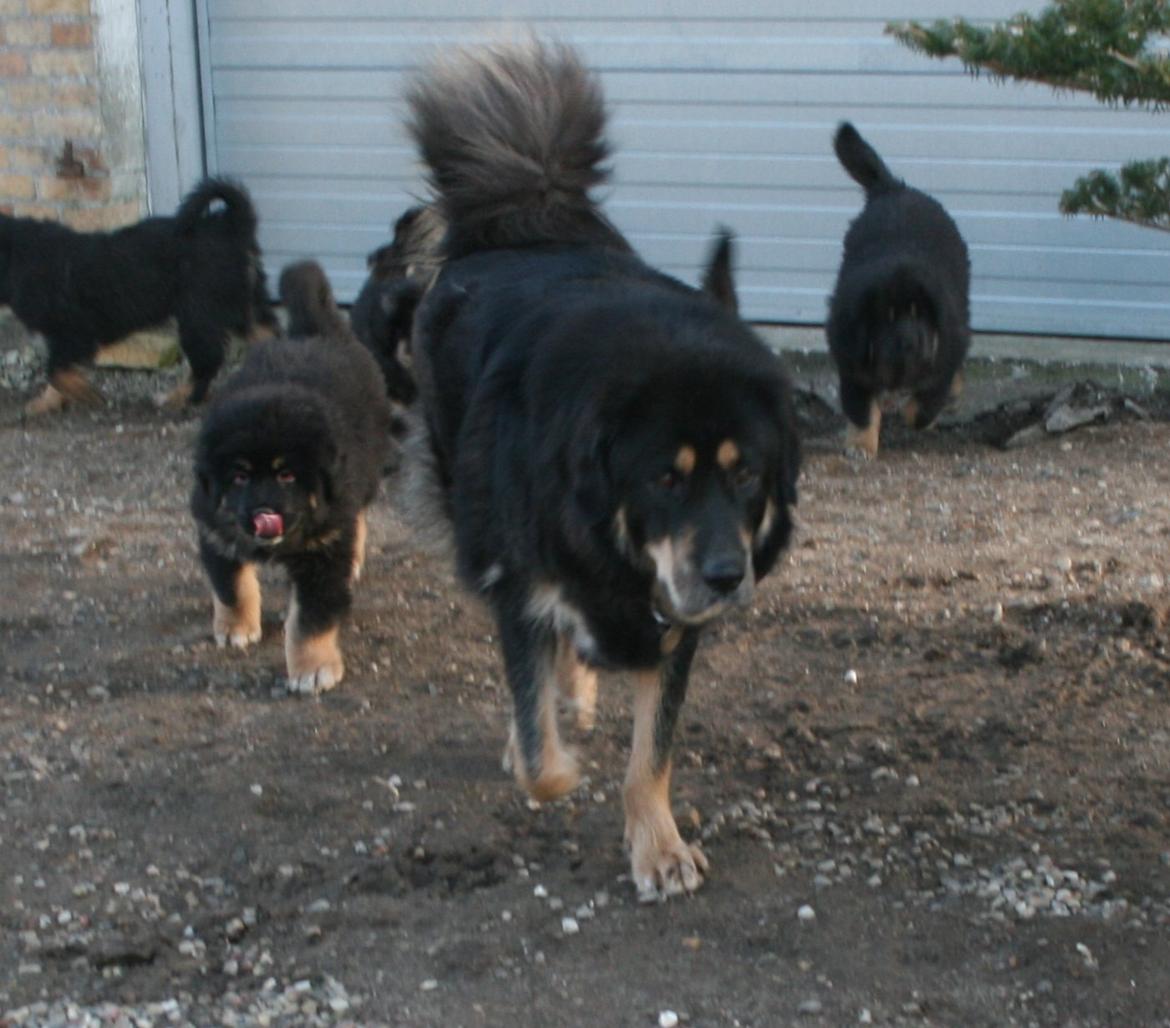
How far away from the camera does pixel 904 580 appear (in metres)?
5.91

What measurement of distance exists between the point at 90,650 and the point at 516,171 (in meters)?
2.17

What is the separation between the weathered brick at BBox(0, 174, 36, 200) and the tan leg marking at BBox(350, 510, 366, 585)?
4492 mm

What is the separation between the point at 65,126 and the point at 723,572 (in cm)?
732

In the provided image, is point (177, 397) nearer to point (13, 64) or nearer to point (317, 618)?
point (13, 64)

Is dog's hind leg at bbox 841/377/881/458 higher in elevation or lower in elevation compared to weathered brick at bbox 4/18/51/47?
lower

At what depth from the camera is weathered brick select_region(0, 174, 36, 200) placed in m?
9.60

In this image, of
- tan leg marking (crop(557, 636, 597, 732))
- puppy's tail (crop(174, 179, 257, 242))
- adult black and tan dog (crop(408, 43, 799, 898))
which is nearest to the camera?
adult black and tan dog (crop(408, 43, 799, 898))

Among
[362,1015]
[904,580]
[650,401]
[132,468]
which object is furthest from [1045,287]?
[362,1015]

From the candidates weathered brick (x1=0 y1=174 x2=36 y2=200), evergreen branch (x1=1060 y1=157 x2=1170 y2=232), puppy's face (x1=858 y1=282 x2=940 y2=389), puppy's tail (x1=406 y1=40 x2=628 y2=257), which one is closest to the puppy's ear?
puppy's tail (x1=406 y1=40 x2=628 y2=257)

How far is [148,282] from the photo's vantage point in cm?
878

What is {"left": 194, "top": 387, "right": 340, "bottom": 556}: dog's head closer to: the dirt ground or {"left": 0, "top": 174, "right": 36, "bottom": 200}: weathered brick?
the dirt ground

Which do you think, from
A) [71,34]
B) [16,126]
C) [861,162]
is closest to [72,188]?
[16,126]

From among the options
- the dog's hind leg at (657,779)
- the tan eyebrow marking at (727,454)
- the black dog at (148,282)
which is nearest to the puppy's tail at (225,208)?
the black dog at (148,282)

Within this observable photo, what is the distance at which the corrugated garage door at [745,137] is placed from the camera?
9344 millimetres
